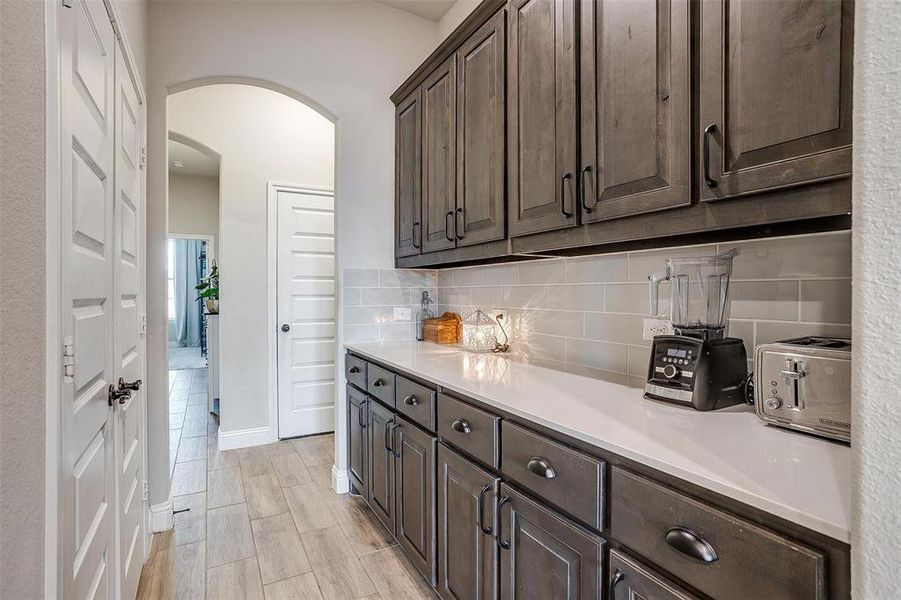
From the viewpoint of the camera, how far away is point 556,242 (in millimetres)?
1559

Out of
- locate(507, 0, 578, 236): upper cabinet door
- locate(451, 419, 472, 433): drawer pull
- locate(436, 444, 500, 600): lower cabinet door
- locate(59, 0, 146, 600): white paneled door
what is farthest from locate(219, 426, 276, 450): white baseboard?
locate(507, 0, 578, 236): upper cabinet door

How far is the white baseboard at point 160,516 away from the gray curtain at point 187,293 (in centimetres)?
818

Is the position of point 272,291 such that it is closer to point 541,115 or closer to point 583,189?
point 541,115

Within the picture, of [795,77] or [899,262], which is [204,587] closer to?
[899,262]

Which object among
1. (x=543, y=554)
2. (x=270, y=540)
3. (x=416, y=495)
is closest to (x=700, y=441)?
(x=543, y=554)

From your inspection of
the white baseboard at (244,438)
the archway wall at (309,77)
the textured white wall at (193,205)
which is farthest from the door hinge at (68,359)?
the textured white wall at (193,205)

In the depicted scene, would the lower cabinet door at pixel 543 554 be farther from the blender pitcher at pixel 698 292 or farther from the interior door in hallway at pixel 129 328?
the interior door in hallway at pixel 129 328

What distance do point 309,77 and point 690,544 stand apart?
2932 millimetres

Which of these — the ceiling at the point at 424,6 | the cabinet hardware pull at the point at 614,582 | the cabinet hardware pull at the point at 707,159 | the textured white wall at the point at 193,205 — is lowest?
the cabinet hardware pull at the point at 614,582

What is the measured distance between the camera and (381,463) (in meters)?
2.16

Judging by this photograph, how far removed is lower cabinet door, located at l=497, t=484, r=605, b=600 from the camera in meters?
0.98

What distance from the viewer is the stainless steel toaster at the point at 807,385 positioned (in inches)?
34.7

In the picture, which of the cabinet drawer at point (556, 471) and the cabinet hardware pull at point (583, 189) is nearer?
the cabinet drawer at point (556, 471)

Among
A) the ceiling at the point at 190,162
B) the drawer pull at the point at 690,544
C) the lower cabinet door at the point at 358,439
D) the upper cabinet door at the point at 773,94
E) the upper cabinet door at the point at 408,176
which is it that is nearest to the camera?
the drawer pull at the point at 690,544
